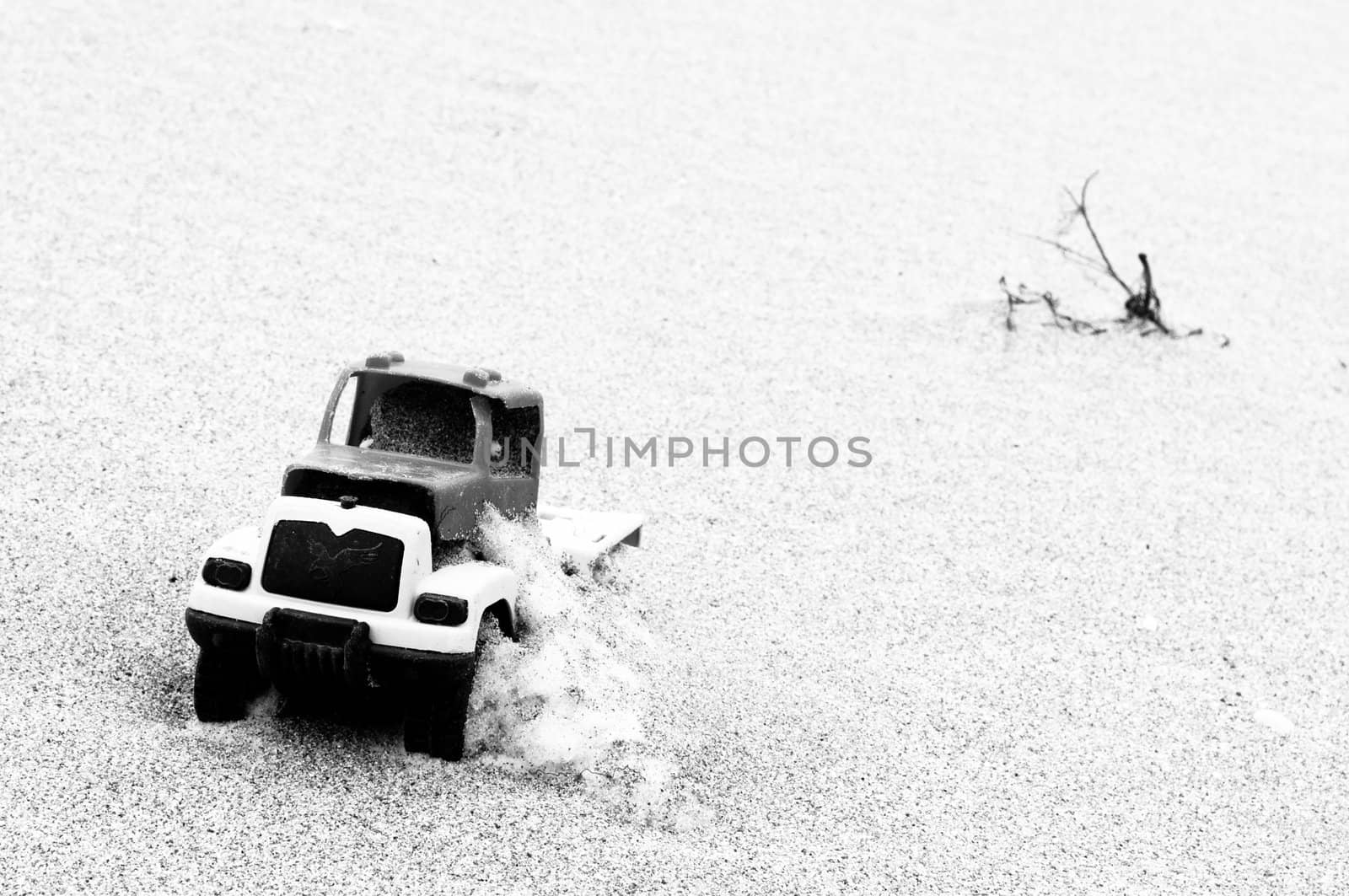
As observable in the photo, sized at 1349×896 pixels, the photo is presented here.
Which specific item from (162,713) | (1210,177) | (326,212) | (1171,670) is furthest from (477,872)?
(1210,177)

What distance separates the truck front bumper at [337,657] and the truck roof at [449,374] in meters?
0.97

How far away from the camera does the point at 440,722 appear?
12.0 feet

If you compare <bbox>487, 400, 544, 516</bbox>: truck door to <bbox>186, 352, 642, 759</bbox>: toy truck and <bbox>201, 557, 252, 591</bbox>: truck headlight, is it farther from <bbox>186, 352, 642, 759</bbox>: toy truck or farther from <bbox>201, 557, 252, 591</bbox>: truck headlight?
<bbox>201, 557, 252, 591</bbox>: truck headlight

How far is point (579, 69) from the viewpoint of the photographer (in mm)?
10438

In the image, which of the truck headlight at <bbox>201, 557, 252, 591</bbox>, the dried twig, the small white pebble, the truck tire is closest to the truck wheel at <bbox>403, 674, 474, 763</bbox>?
the truck tire

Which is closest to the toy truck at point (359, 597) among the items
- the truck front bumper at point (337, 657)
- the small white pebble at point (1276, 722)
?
the truck front bumper at point (337, 657)

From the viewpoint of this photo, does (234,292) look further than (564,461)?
Yes

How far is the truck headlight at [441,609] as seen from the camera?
3549mm

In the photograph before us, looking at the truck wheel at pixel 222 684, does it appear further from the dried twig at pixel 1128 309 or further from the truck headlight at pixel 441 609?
the dried twig at pixel 1128 309

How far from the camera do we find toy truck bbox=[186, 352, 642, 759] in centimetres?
352

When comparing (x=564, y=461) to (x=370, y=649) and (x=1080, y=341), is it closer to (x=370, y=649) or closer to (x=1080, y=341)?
(x=370, y=649)

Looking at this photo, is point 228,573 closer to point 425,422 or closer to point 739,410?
point 425,422

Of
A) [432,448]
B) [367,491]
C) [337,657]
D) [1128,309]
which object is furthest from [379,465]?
[1128,309]

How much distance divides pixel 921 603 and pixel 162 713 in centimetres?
288
